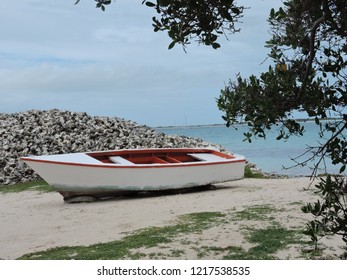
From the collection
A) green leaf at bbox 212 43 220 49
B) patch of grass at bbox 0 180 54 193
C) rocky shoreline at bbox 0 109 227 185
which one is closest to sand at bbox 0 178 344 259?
patch of grass at bbox 0 180 54 193

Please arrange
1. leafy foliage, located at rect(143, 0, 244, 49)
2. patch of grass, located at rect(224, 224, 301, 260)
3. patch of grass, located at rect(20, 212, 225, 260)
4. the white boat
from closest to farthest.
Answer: leafy foliage, located at rect(143, 0, 244, 49)
patch of grass, located at rect(224, 224, 301, 260)
patch of grass, located at rect(20, 212, 225, 260)
the white boat

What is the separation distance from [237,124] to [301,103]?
0.72m

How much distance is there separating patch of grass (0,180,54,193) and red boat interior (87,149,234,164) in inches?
108

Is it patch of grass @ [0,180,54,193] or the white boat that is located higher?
the white boat

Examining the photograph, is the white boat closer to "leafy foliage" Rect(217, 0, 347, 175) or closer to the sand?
the sand

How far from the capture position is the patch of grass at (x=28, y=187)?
15984 millimetres

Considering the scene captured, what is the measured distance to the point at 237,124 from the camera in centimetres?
516

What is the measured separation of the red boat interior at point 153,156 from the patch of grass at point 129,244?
215 inches

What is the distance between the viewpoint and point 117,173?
41.3 ft

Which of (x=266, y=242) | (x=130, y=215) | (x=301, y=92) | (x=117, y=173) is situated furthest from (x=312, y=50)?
(x=117, y=173)

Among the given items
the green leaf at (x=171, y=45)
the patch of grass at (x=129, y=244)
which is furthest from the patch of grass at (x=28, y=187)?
the green leaf at (x=171, y=45)

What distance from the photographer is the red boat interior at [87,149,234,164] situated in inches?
559

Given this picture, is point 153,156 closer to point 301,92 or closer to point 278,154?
point 301,92
